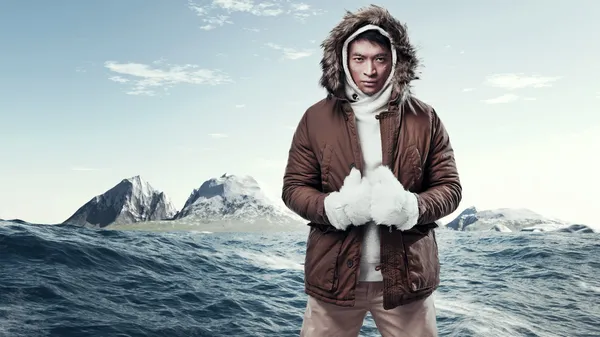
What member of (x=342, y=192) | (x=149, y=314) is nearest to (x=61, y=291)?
(x=149, y=314)

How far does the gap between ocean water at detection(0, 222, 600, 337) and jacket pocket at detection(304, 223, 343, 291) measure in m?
4.38

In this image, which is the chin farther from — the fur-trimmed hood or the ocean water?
the ocean water

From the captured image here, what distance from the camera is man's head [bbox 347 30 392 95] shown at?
3.15m

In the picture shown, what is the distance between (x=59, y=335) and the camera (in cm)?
603

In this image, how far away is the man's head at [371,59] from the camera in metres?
3.15

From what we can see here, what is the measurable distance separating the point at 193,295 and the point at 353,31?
704 cm

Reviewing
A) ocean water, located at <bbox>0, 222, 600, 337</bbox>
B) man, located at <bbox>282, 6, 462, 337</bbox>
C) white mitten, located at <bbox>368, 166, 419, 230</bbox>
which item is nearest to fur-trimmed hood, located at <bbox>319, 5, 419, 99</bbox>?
man, located at <bbox>282, 6, 462, 337</bbox>

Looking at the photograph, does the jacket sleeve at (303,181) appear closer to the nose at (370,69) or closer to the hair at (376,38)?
the nose at (370,69)

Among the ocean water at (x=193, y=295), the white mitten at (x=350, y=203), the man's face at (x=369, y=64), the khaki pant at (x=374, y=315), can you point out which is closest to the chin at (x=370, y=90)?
the man's face at (x=369, y=64)

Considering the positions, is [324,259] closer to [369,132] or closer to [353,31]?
[369,132]

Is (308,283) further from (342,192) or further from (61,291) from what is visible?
(61,291)

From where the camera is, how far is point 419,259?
3016 millimetres

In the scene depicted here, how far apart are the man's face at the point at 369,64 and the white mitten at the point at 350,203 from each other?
695mm

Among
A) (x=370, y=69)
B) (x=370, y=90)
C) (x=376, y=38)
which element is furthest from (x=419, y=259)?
(x=376, y=38)
